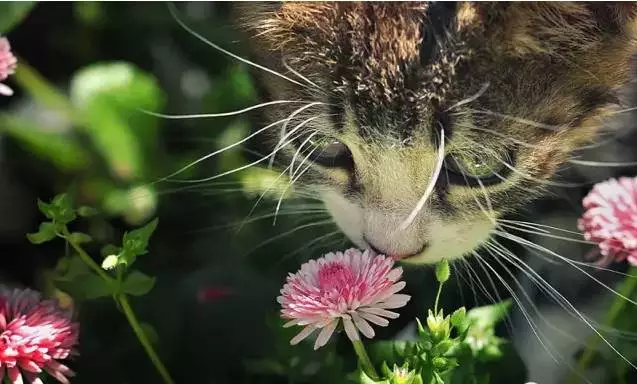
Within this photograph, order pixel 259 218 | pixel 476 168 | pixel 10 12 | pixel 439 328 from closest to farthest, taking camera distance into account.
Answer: pixel 439 328 < pixel 476 168 < pixel 10 12 < pixel 259 218

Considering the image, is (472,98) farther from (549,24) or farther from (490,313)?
(490,313)

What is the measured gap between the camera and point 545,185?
0.81 meters

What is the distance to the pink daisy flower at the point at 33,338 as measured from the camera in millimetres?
659

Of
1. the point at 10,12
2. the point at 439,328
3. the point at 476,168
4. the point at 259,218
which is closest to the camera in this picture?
the point at 439,328

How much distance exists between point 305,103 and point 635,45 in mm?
293

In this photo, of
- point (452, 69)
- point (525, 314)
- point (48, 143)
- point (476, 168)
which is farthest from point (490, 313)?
point (48, 143)

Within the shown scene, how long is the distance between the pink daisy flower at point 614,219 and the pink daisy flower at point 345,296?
177 millimetres

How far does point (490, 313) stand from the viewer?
79 centimetres

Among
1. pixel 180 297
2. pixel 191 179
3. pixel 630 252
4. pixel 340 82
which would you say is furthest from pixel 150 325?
pixel 630 252

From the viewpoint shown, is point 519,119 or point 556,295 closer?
point 519,119

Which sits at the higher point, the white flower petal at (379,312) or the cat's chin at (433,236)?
the white flower petal at (379,312)

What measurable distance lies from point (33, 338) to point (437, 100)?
14.6 inches

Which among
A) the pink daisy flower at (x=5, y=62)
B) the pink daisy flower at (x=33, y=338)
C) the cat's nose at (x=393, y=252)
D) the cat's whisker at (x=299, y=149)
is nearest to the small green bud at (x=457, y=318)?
the cat's nose at (x=393, y=252)

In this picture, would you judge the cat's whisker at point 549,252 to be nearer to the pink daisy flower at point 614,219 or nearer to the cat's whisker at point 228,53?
the pink daisy flower at point 614,219
